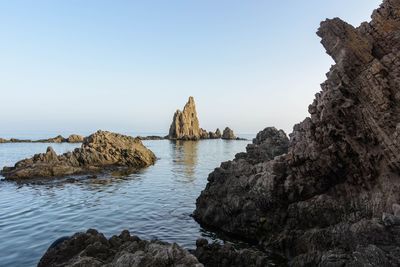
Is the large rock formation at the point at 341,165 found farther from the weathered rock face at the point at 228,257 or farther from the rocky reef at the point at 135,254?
the rocky reef at the point at 135,254

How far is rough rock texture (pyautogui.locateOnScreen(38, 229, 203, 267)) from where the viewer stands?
1530 cm

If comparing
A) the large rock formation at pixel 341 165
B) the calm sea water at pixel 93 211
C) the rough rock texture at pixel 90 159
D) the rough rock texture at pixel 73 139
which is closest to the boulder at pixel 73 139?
the rough rock texture at pixel 73 139

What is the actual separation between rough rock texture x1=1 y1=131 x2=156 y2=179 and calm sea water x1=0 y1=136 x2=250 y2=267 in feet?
18.5

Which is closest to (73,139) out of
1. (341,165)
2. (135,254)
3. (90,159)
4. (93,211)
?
(90,159)

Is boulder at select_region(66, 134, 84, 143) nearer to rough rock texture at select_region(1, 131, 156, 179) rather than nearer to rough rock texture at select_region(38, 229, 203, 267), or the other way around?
rough rock texture at select_region(1, 131, 156, 179)

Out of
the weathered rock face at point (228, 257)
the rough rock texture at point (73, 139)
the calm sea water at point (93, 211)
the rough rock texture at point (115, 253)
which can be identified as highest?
the rough rock texture at point (73, 139)

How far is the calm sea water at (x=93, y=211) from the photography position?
27.6 metres

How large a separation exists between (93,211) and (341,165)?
940 inches

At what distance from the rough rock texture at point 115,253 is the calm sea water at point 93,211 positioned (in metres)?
4.36

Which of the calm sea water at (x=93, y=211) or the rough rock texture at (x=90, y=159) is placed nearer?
the calm sea water at (x=93, y=211)

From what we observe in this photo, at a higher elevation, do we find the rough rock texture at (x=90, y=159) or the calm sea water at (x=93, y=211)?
the rough rock texture at (x=90, y=159)

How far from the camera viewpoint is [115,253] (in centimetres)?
1848

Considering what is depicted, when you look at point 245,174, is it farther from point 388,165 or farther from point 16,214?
point 16,214

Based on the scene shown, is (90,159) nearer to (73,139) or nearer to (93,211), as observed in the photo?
(93,211)
